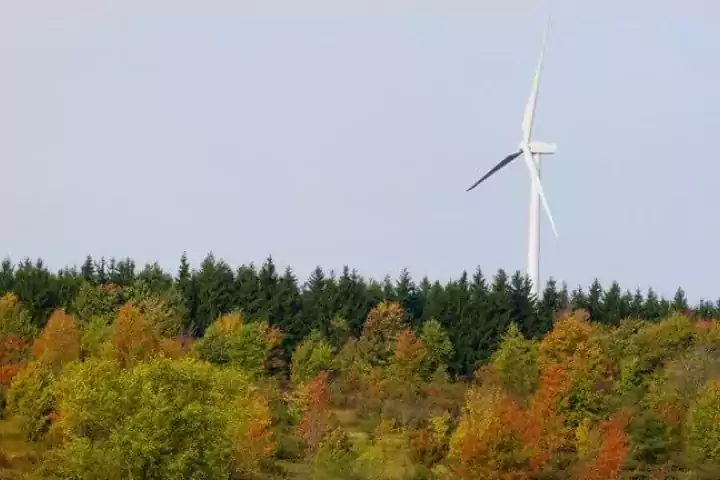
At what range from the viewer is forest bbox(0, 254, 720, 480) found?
53719 mm

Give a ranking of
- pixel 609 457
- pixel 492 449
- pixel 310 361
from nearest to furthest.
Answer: pixel 492 449, pixel 609 457, pixel 310 361

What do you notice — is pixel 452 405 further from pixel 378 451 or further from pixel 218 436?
pixel 218 436

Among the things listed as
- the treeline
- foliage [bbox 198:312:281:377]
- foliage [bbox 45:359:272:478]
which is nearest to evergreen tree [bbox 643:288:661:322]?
the treeline

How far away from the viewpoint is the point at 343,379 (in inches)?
3831

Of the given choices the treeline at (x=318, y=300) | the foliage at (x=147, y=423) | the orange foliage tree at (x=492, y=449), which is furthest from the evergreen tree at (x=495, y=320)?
the foliage at (x=147, y=423)

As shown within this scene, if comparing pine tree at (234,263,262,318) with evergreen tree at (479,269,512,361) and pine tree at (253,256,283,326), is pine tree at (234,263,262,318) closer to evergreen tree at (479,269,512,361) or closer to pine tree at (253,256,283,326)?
pine tree at (253,256,283,326)

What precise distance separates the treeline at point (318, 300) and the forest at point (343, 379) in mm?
188

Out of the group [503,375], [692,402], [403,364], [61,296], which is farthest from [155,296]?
[692,402]

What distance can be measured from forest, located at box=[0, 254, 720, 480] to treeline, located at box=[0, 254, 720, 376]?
188 millimetres

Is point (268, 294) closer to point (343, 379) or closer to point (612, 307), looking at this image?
point (343, 379)

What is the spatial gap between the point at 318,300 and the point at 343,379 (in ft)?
53.7

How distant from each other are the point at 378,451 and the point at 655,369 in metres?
30.7

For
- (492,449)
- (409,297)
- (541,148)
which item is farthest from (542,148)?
(492,449)

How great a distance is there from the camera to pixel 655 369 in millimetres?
91938
